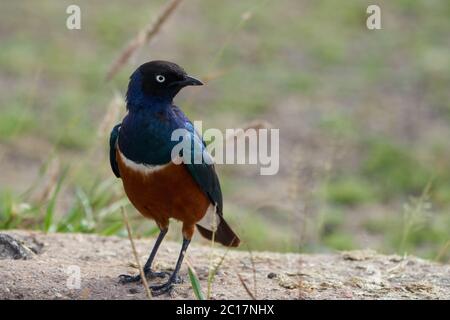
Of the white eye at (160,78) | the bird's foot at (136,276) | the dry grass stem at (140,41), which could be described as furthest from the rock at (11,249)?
the dry grass stem at (140,41)

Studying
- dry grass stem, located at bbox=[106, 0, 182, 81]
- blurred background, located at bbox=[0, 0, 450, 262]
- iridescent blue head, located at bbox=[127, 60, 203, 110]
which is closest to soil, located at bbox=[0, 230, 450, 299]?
blurred background, located at bbox=[0, 0, 450, 262]

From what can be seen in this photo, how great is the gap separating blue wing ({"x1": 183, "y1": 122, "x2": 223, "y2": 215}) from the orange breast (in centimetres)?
3

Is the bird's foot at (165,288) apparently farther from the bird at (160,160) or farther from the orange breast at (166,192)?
the orange breast at (166,192)

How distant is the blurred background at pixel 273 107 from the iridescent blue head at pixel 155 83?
111cm

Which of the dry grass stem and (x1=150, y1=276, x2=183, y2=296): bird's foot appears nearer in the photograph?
(x1=150, y1=276, x2=183, y2=296): bird's foot

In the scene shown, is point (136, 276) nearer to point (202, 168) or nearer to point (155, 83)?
point (202, 168)

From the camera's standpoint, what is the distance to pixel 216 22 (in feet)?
39.0

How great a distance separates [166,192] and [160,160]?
0.16 metres

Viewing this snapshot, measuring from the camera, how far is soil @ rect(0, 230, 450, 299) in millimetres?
4355

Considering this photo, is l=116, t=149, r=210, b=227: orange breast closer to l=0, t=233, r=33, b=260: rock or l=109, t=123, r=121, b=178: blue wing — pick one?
l=109, t=123, r=121, b=178: blue wing

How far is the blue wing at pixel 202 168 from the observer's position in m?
4.46

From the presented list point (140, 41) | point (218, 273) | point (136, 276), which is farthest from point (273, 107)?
point (136, 276)
